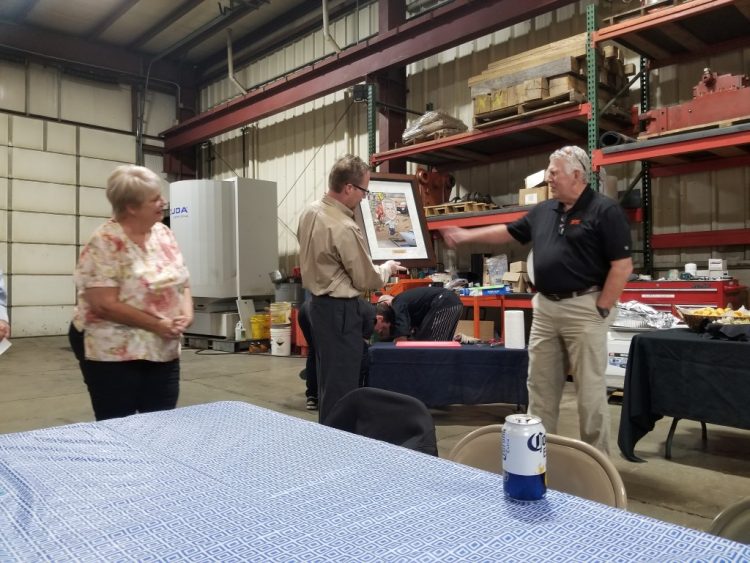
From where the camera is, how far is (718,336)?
316 cm

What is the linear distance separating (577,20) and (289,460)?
641cm

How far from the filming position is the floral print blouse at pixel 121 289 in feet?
6.79

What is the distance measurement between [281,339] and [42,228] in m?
5.89

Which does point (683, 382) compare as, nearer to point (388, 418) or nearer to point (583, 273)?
point (583, 273)

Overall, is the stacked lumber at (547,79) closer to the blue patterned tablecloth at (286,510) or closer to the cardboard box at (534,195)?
the cardboard box at (534,195)

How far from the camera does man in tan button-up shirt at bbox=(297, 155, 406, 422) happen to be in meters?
2.97

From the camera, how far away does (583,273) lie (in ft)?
9.62

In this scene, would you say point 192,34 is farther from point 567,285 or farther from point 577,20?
point 567,285

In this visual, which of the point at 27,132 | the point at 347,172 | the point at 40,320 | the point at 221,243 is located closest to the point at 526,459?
the point at 347,172

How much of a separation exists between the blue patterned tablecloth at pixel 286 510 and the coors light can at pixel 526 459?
3 cm

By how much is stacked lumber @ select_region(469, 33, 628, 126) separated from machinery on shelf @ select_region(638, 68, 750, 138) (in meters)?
0.77

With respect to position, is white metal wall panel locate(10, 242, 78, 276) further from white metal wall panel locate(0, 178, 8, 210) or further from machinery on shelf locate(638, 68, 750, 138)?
machinery on shelf locate(638, 68, 750, 138)

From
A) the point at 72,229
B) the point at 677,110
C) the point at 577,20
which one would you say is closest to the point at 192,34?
the point at 72,229

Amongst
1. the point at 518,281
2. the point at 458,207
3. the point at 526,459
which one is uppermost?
the point at 458,207
